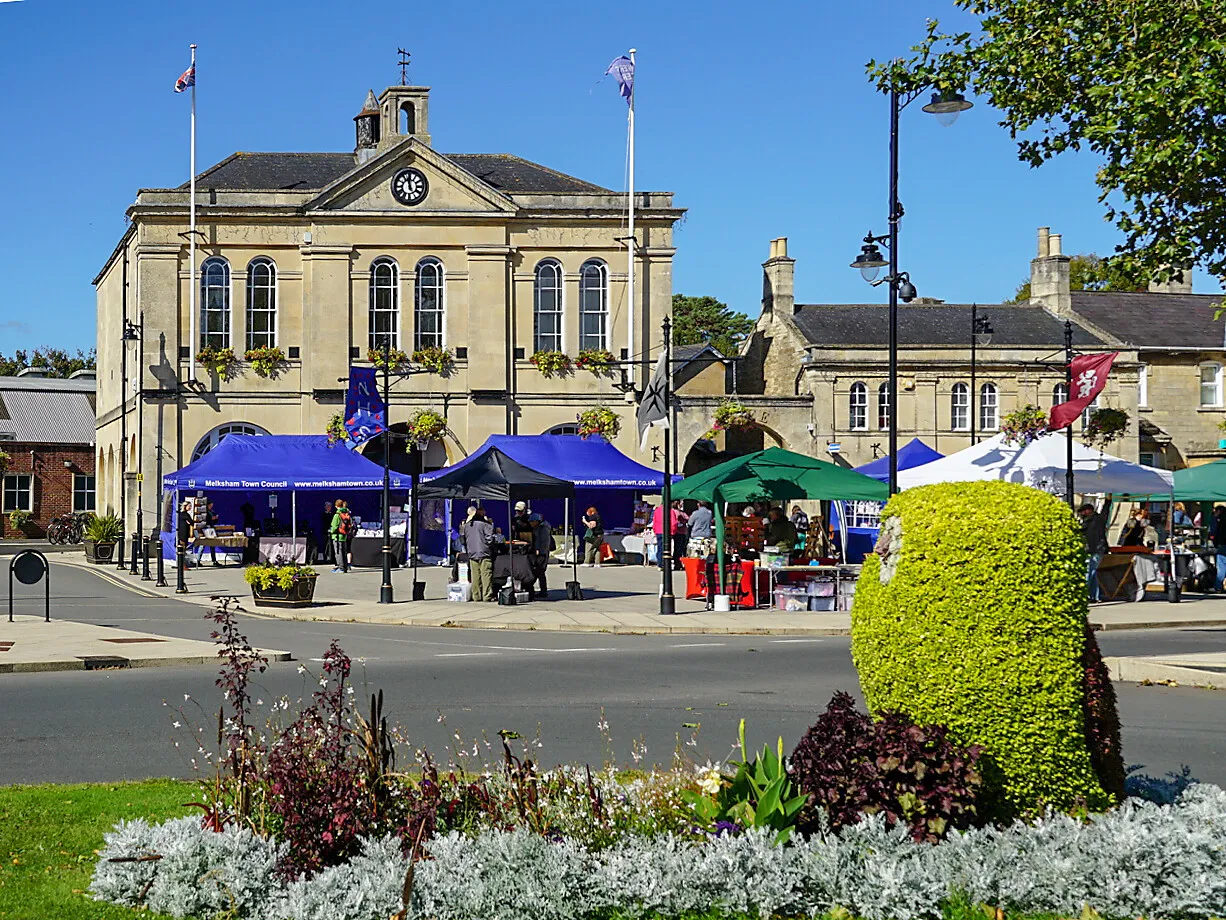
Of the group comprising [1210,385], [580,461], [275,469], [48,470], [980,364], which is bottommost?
[275,469]

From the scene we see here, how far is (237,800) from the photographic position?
6.59 metres

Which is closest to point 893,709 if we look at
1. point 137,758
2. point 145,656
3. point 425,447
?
point 137,758

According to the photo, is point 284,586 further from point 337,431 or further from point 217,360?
point 217,360

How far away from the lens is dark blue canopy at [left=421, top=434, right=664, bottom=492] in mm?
38250

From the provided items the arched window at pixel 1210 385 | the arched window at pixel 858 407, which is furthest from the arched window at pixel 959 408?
the arched window at pixel 1210 385

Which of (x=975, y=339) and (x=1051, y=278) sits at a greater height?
(x=1051, y=278)

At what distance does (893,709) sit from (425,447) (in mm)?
39067

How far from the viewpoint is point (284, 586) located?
25.3 meters

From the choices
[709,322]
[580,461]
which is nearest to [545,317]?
[580,461]

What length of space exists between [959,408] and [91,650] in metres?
42.4

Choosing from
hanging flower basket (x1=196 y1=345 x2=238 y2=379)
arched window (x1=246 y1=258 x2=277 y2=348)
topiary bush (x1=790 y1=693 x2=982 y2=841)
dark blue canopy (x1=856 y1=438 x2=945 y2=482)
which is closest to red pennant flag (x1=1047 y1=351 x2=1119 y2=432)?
dark blue canopy (x1=856 y1=438 x2=945 y2=482)

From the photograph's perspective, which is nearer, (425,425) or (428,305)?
(425,425)

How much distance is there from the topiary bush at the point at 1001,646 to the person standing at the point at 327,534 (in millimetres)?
32469

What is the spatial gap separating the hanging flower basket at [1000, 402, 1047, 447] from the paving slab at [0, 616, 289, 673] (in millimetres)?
17964
